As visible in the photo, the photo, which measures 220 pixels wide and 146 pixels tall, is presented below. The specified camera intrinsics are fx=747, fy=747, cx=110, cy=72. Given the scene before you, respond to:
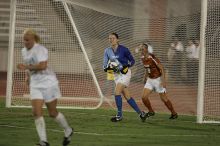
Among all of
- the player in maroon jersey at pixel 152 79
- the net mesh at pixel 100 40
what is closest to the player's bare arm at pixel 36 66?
the player in maroon jersey at pixel 152 79

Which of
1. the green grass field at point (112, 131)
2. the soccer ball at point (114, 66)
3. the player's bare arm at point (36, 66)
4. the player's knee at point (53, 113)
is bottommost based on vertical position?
the green grass field at point (112, 131)

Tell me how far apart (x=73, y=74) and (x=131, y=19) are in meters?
2.18

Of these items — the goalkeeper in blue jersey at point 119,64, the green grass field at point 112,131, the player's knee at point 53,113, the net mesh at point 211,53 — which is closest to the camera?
the player's knee at point 53,113

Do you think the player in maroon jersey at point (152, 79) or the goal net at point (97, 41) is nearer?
the player in maroon jersey at point (152, 79)

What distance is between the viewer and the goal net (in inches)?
716

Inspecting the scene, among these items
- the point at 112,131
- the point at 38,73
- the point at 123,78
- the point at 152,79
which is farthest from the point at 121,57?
the point at 38,73

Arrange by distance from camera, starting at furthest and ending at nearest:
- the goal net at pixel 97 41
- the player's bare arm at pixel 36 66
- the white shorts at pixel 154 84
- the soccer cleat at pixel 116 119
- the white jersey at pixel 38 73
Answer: the goal net at pixel 97 41, the white shorts at pixel 154 84, the soccer cleat at pixel 116 119, the white jersey at pixel 38 73, the player's bare arm at pixel 36 66

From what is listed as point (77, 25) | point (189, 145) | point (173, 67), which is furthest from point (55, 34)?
point (189, 145)

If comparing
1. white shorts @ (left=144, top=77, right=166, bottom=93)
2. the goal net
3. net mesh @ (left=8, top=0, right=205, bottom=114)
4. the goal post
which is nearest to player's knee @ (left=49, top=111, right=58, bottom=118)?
the goal post

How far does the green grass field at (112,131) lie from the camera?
11913 mm

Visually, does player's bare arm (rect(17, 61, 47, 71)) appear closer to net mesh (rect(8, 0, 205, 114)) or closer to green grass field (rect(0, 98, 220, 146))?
green grass field (rect(0, 98, 220, 146))

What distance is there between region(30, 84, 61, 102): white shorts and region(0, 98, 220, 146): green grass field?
3.26 ft

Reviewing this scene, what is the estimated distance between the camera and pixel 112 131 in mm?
13500

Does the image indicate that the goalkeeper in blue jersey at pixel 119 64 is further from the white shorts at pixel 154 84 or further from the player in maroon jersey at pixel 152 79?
the white shorts at pixel 154 84
